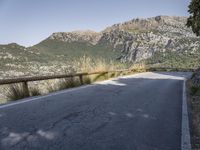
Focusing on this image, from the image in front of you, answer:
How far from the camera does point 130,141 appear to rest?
200 inches

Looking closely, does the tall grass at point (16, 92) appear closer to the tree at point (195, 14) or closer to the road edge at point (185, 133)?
the road edge at point (185, 133)

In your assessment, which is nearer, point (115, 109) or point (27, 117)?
point (27, 117)

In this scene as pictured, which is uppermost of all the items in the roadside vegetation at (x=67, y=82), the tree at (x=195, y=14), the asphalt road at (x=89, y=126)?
the tree at (x=195, y=14)

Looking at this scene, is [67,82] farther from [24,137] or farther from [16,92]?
[24,137]

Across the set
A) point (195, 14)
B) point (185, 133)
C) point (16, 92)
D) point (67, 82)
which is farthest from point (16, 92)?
point (195, 14)

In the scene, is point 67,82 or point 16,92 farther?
point 67,82

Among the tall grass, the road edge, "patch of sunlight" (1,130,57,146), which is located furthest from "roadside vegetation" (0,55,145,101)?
"patch of sunlight" (1,130,57,146)

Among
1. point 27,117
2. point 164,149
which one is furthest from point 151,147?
point 27,117

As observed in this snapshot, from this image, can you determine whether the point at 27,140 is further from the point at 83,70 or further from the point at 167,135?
the point at 83,70

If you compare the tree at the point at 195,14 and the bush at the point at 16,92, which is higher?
the tree at the point at 195,14

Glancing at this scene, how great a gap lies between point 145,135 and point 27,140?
75.2 inches

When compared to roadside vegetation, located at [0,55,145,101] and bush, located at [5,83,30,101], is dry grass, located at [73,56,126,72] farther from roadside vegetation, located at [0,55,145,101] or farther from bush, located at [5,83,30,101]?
bush, located at [5,83,30,101]

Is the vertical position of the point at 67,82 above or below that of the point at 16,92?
below

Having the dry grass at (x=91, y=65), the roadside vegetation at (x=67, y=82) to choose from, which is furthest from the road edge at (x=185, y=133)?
the dry grass at (x=91, y=65)
